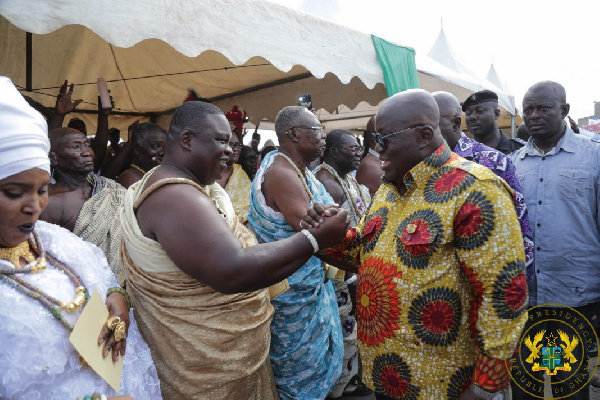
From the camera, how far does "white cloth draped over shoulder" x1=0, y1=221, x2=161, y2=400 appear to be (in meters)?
1.17

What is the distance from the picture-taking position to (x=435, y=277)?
1.73 m

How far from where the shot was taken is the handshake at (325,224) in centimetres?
172

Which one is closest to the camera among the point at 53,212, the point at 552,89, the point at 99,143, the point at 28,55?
the point at 53,212

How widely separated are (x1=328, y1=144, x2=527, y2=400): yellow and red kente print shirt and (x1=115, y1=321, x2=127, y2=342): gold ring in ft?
3.34

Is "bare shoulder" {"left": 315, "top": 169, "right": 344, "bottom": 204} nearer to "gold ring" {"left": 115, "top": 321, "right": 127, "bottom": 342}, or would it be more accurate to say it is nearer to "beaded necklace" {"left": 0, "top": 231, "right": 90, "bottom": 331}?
"gold ring" {"left": 115, "top": 321, "right": 127, "bottom": 342}

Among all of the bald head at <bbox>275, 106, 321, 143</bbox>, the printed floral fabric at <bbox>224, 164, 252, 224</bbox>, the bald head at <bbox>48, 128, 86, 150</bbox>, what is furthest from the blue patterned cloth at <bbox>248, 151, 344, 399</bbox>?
the printed floral fabric at <bbox>224, 164, 252, 224</bbox>

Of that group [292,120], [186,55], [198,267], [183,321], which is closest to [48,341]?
[198,267]

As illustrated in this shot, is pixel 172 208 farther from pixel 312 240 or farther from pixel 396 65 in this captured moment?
pixel 396 65

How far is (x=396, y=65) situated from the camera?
4.41 metres

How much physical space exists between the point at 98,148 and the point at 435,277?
3.51 metres

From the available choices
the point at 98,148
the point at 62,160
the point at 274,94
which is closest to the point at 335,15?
the point at 274,94

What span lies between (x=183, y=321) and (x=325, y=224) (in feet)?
2.36

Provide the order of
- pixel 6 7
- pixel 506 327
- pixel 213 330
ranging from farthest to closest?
pixel 6 7 < pixel 213 330 < pixel 506 327

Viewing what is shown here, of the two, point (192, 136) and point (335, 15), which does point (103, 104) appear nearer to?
point (192, 136)
